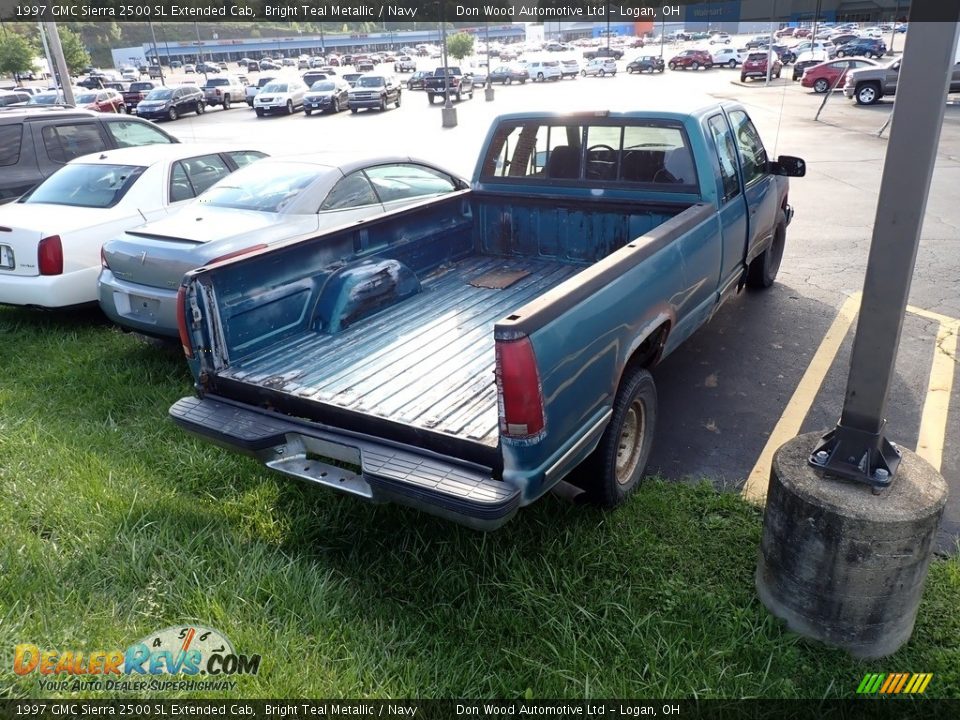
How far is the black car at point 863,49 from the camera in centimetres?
4072

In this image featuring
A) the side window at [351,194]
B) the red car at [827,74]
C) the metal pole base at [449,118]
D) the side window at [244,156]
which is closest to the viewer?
the side window at [351,194]

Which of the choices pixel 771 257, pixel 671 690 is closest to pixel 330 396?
pixel 671 690

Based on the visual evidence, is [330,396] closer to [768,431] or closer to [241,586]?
[241,586]

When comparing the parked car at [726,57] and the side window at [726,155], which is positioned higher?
the parked car at [726,57]

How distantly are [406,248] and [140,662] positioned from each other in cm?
302

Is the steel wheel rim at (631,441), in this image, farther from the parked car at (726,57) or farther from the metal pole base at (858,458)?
the parked car at (726,57)

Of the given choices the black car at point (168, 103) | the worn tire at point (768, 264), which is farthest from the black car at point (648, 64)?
the worn tire at point (768, 264)

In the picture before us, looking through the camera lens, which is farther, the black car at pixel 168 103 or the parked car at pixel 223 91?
the parked car at pixel 223 91

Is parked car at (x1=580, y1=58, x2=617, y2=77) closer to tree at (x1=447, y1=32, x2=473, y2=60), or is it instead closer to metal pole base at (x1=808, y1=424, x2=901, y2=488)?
tree at (x1=447, y1=32, x2=473, y2=60)

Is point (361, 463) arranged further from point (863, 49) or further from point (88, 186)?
point (863, 49)

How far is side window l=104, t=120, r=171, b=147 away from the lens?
8758 millimetres

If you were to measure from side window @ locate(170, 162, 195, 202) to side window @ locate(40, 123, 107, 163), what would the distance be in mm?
2422

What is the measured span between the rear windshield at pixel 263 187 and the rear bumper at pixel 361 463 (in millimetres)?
2779

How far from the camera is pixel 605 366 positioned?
3238 mm
